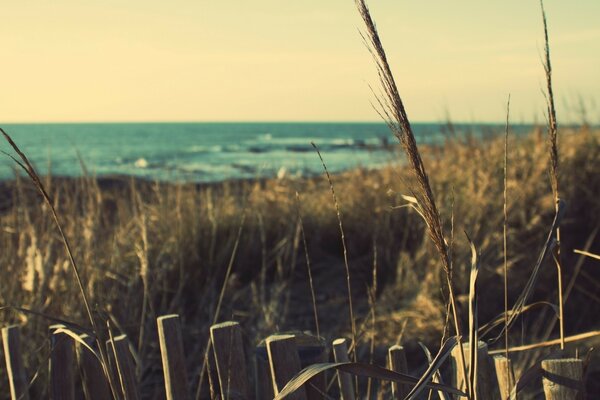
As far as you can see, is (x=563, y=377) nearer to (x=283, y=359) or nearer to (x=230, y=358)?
(x=283, y=359)

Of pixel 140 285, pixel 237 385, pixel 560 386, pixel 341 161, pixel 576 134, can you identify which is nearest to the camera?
pixel 560 386

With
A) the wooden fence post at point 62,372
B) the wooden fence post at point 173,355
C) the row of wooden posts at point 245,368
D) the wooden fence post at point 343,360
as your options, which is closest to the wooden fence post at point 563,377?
the row of wooden posts at point 245,368

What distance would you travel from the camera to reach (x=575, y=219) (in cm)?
486

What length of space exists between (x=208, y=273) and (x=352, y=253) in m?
1.13

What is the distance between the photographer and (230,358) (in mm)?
1422

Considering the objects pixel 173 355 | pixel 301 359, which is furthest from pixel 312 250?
pixel 301 359

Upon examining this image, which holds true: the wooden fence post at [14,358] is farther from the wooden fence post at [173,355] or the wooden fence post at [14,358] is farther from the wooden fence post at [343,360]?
the wooden fence post at [343,360]

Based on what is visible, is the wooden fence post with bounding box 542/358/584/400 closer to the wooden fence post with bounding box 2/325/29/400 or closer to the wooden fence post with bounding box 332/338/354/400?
the wooden fence post with bounding box 332/338/354/400

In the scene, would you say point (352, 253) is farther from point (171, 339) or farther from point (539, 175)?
point (171, 339)

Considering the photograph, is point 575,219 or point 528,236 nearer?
point 528,236

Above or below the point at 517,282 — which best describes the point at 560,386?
above

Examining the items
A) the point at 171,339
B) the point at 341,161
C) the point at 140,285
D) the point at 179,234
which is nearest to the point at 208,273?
the point at 179,234

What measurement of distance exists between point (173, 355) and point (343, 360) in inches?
15.9

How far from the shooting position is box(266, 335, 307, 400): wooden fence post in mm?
1302
